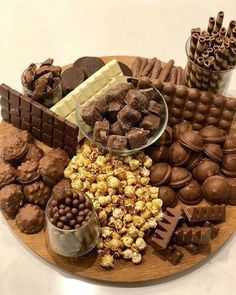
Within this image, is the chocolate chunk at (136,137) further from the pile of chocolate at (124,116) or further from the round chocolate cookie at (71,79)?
the round chocolate cookie at (71,79)

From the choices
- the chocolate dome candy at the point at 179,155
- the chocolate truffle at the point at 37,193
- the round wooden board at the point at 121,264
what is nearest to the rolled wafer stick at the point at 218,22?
the chocolate dome candy at the point at 179,155

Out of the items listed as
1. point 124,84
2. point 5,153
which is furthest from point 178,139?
point 5,153

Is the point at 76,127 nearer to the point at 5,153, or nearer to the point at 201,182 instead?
the point at 5,153

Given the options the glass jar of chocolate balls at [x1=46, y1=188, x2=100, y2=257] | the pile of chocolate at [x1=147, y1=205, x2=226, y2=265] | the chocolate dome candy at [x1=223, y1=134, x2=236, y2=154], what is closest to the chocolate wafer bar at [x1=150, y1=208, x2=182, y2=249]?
the pile of chocolate at [x1=147, y1=205, x2=226, y2=265]

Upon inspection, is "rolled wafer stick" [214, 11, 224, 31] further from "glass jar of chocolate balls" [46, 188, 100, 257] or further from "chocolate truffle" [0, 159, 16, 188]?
"chocolate truffle" [0, 159, 16, 188]

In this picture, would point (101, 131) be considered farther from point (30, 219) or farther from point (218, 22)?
point (218, 22)
